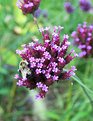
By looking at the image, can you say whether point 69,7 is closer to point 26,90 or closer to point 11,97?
point 26,90

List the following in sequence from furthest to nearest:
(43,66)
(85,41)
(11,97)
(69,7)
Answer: (69,7) → (11,97) → (85,41) → (43,66)

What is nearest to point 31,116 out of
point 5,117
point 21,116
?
point 21,116

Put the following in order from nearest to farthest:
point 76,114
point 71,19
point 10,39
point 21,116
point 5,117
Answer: point 76,114 → point 5,117 → point 21,116 → point 71,19 → point 10,39

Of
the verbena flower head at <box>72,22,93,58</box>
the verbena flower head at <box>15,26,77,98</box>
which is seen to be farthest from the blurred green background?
the verbena flower head at <box>15,26,77,98</box>

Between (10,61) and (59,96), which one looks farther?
(10,61)

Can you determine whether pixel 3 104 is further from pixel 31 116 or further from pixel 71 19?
pixel 71 19

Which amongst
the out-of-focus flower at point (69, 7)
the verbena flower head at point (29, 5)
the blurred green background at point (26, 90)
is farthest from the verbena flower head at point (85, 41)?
the out-of-focus flower at point (69, 7)

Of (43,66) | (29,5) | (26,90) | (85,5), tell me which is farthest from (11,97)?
(43,66)
